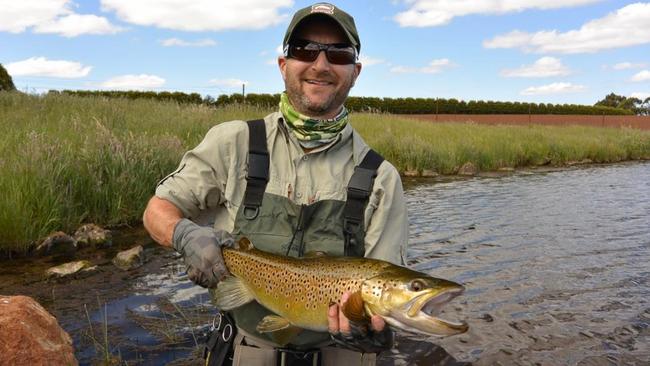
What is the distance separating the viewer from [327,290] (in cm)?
261

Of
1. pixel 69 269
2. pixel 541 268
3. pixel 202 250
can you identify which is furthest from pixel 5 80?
pixel 202 250

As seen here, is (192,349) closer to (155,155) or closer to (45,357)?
(45,357)

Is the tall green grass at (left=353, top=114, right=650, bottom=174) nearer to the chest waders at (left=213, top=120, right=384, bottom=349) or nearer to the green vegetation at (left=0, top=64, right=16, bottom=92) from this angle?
the green vegetation at (left=0, top=64, right=16, bottom=92)

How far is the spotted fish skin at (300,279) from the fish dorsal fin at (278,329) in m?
0.03

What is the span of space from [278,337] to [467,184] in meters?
15.0

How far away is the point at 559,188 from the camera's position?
16375mm

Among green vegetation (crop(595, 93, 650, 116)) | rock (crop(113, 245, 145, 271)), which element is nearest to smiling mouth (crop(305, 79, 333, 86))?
rock (crop(113, 245, 145, 271))

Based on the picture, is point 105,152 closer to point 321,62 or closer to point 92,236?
point 92,236

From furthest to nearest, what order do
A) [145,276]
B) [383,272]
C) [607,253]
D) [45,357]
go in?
[607,253] < [145,276] < [45,357] < [383,272]

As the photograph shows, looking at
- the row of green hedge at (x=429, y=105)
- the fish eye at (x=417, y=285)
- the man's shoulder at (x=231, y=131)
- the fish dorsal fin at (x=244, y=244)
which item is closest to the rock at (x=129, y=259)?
the man's shoulder at (x=231, y=131)

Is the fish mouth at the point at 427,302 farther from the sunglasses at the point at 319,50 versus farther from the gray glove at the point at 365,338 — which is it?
the sunglasses at the point at 319,50

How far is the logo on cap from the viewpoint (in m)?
2.98

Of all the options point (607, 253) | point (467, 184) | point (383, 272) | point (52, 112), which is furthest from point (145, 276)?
point (467, 184)

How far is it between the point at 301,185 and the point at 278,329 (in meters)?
0.74
